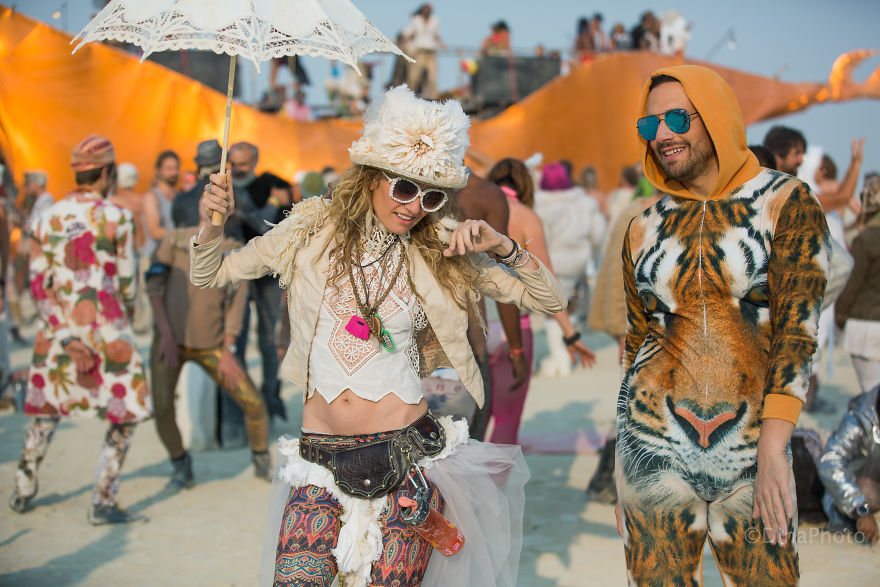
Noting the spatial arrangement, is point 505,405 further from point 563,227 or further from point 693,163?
point 563,227

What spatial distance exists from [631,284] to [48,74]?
44.3 ft

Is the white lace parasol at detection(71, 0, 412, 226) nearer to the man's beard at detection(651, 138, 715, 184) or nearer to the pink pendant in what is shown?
the pink pendant

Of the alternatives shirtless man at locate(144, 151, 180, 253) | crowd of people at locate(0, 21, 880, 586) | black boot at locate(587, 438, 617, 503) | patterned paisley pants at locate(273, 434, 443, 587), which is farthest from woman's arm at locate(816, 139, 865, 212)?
shirtless man at locate(144, 151, 180, 253)

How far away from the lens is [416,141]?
2.58 m

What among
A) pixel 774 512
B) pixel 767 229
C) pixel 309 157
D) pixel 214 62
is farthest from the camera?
pixel 214 62

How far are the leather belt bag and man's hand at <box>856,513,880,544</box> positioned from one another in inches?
127

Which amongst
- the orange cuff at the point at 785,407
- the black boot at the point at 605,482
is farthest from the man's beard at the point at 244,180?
the orange cuff at the point at 785,407

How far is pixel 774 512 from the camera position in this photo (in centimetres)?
234

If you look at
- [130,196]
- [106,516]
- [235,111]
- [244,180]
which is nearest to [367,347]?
[106,516]

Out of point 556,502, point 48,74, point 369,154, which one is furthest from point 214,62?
point 369,154

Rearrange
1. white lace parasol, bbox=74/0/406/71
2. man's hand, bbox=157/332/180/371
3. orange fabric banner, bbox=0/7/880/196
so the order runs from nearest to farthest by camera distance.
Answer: white lace parasol, bbox=74/0/406/71 → man's hand, bbox=157/332/180/371 → orange fabric banner, bbox=0/7/880/196

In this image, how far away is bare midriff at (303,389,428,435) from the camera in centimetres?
267

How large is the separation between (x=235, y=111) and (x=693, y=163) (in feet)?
48.0

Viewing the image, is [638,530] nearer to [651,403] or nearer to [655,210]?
[651,403]
